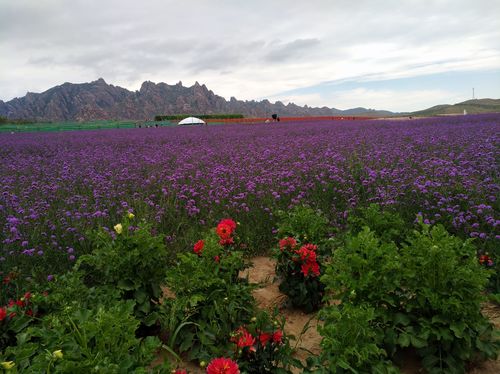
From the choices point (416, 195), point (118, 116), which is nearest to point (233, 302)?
point (416, 195)

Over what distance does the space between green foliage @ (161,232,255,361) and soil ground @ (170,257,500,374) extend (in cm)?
20

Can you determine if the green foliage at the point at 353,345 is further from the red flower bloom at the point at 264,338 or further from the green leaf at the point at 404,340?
the red flower bloom at the point at 264,338

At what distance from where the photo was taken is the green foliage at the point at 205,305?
7.46ft

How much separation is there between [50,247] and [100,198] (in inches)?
76.7

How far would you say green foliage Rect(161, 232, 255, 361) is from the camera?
227 centimetres

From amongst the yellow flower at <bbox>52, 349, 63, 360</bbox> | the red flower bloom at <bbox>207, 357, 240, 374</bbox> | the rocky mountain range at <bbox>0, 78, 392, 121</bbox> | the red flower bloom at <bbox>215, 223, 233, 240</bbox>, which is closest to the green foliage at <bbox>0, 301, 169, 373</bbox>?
the yellow flower at <bbox>52, 349, 63, 360</bbox>

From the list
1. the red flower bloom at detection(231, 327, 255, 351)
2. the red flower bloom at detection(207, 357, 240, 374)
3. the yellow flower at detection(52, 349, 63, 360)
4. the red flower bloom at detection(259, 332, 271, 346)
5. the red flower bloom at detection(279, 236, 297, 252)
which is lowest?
the red flower bloom at detection(259, 332, 271, 346)

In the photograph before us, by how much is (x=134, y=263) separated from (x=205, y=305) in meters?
0.56

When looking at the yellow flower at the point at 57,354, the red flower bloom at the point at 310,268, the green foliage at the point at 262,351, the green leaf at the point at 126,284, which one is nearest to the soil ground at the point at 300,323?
the green foliage at the point at 262,351

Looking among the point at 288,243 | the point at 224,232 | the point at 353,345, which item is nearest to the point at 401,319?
the point at 353,345

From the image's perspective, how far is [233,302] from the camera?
2363mm

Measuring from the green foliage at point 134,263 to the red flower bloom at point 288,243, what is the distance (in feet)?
3.17

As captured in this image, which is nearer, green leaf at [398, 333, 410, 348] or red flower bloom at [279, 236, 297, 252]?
green leaf at [398, 333, 410, 348]

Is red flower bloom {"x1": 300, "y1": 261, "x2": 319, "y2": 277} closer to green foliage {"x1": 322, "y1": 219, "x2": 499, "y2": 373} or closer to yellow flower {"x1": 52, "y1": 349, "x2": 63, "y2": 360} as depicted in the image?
green foliage {"x1": 322, "y1": 219, "x2": 499, "y2": 373}
